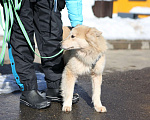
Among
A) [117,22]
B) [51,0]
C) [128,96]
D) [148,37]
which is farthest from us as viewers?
[117,22]

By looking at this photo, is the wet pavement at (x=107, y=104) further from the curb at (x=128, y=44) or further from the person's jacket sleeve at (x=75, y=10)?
the curb at (x=128, y=44)

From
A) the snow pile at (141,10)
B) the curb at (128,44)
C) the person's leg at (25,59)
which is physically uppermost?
the person's leg at (25,59)

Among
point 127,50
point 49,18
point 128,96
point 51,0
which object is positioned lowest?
point 127,50

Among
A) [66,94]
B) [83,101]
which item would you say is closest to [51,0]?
[66,94]

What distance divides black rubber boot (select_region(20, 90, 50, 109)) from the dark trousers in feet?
0.23

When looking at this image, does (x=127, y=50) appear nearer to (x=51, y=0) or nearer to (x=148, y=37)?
(x=148, y=37)

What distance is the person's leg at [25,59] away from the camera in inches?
118

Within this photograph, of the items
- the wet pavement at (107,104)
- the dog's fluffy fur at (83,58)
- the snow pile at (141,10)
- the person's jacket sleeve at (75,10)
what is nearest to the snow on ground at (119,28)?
the wet pavement at (107,104)

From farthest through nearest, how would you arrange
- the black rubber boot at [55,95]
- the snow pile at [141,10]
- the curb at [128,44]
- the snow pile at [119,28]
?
1. the snow pile at [141,10]
2. the snow pile at [119,28]
3. the curb at [128,44]
4. the black rubber boot at [55,95]

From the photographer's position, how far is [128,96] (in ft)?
12.0

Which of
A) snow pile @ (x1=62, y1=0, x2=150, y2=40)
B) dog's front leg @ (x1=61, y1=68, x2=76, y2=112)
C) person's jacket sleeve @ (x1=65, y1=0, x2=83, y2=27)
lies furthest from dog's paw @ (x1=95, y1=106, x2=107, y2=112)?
snow pile @ (x1=62, y1=0, x2=150, y2=40)

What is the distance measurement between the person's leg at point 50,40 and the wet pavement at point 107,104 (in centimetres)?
23

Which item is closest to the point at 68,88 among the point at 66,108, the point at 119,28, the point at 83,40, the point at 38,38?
the point at 66,108

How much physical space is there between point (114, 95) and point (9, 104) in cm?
139
